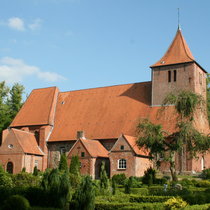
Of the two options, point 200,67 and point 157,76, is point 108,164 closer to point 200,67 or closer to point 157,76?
point 157,76

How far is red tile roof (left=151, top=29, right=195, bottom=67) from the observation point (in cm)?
4116

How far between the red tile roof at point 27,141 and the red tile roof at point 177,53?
16.2 metres

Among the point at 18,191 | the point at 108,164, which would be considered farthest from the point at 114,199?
the point at 108,164

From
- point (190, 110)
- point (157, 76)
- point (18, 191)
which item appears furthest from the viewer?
point (157, 76)

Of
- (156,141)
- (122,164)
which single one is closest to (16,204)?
(156,141)

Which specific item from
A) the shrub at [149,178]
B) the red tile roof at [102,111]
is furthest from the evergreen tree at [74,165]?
the shrub at [149,178]

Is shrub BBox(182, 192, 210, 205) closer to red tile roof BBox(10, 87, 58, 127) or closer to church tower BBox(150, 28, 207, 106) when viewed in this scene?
church tower BBox(150, 28, 207, 106)

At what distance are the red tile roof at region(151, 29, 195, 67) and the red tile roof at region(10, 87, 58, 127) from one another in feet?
44.6

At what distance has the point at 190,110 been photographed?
30.9 meters

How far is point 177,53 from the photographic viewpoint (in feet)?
138

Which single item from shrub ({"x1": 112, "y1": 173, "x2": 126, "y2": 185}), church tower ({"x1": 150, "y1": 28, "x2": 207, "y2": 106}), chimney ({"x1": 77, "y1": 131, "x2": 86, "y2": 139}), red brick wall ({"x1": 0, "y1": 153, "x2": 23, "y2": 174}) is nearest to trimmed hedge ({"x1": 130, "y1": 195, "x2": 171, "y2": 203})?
shrub ({"x1": 112, "y1": 173, "x2": 126, "y2": 185})

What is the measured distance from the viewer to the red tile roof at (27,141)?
40.2 metres

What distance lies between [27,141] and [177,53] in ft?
63.8

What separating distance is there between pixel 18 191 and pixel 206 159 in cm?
2493
